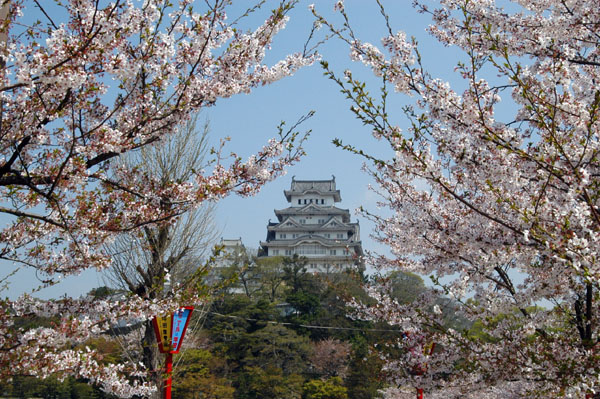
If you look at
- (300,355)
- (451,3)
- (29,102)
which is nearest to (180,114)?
(29,102)

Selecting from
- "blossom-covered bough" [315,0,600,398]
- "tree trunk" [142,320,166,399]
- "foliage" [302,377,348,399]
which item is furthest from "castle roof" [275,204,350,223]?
"blossom-covered bough" [315,0,600,398]

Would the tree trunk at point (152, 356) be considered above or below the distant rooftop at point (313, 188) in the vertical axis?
below

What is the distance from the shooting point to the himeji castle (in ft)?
149

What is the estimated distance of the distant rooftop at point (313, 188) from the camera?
5031 centimetres

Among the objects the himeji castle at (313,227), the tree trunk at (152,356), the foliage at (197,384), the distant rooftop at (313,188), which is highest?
the distant rooftop at (313,188)

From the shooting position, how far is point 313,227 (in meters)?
48.0

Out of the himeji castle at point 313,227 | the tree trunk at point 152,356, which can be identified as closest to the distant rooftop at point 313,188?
the himeji castle at point 313,227

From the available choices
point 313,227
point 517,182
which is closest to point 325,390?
point 517,182

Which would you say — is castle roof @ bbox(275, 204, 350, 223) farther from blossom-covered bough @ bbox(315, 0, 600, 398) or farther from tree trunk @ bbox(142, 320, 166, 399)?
blossom-covered bough @ bbox(315, 0, 600, 398)

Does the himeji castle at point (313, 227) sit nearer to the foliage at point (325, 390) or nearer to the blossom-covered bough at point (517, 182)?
the foliage at point (325, 390)

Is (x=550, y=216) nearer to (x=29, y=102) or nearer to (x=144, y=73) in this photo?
(x=144, y=73)

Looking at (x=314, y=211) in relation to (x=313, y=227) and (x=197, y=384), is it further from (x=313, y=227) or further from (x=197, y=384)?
(x=197, y=384)

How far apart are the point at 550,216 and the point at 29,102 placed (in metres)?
2.67

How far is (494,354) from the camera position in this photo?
3.38 meters
